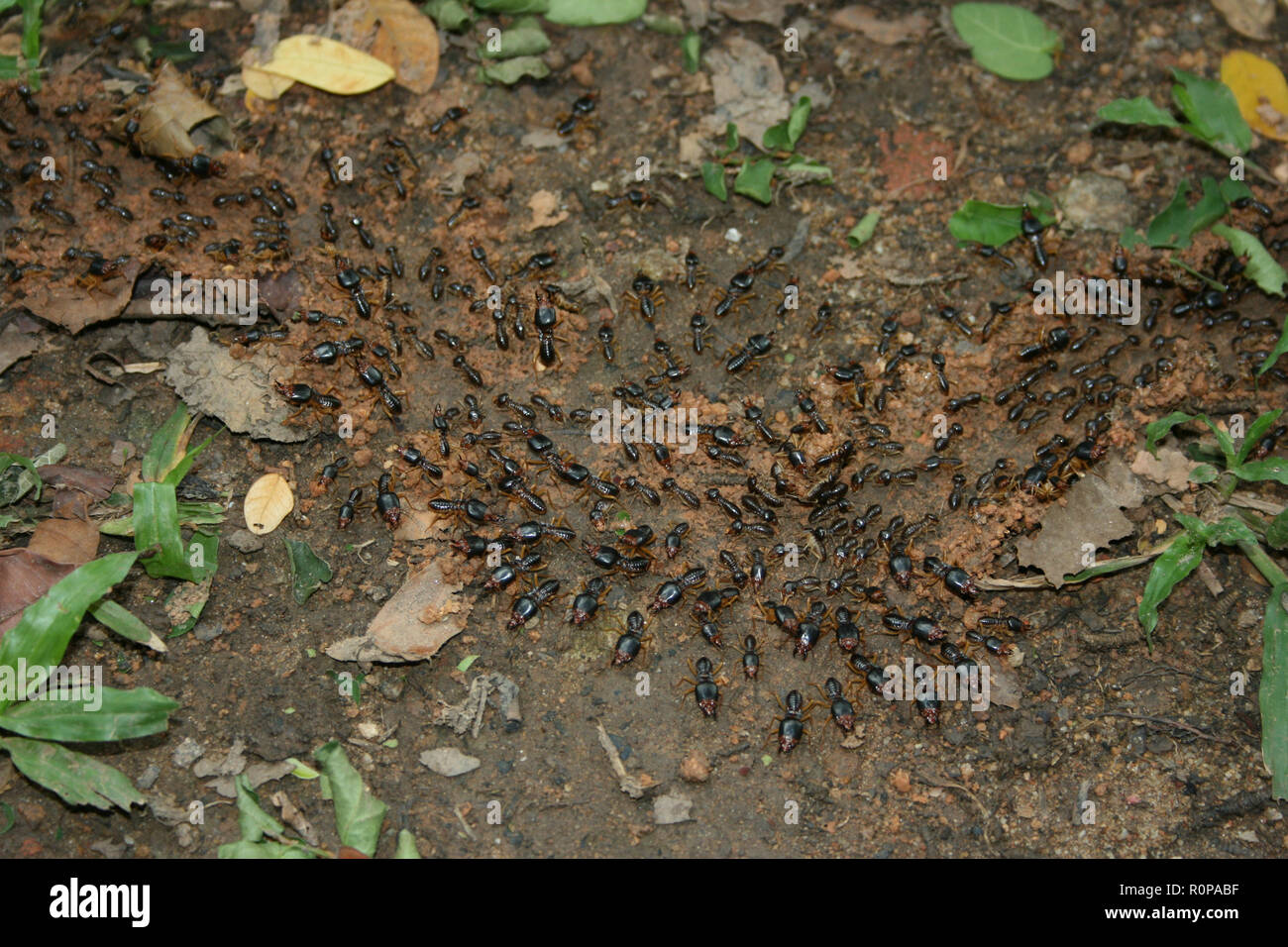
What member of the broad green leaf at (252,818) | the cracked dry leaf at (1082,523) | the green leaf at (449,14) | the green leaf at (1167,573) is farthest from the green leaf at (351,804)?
the green leaf at (449,14)

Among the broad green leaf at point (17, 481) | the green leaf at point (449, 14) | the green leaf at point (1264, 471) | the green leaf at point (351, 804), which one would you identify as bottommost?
the green leaf at point (351, 804)

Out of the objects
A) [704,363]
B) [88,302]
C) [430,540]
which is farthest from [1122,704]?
[88,302]

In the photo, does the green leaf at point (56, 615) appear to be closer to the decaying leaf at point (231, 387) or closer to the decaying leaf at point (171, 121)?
the decaying leaf at point (231, 387)

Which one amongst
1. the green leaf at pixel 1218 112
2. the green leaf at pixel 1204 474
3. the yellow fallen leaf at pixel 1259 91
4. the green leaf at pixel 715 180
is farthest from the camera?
the yellow fallen leaf at pixel 1259 91

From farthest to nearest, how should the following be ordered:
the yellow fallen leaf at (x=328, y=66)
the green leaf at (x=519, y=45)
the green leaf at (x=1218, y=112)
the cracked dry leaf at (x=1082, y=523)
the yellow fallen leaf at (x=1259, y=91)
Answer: the green leaf at (x=519, y=45)
the yellow fallen leaf at (x=1259, y=91)
the yellow fallen leaf at (x=328, y=66)
the green leaf at (x=1218, y=112)
the cracked dry leaf at (x=1082, y=523)

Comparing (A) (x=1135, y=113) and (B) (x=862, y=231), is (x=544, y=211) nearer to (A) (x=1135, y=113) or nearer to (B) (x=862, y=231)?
(B) (x=862, y=231)

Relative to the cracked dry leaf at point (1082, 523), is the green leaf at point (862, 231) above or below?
above

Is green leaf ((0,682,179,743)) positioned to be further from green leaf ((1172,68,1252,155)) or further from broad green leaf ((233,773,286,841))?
green leaf ((1172,68,1252,155))
